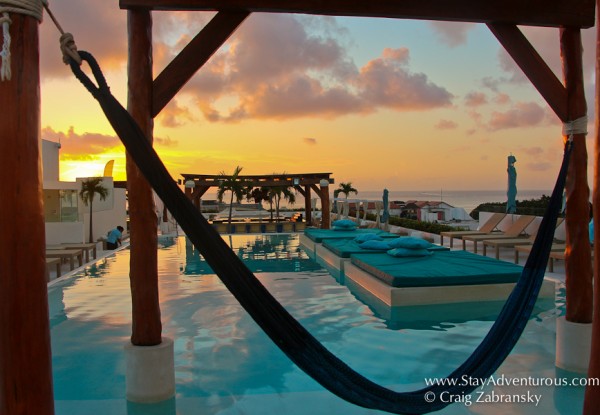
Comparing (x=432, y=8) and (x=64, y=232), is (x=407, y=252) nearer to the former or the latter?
(x=432, y=8)

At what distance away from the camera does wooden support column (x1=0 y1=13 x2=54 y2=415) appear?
5.28 ft

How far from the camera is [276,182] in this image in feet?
60.1

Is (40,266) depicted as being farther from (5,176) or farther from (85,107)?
(85,107)

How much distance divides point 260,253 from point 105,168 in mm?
20285

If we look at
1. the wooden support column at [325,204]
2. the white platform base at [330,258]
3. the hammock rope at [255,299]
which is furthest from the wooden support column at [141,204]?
the wooden support column at [325,204]

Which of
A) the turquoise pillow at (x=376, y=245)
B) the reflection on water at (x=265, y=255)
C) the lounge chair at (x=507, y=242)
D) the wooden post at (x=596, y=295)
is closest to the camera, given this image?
the wooden post at (x=596, y=295)

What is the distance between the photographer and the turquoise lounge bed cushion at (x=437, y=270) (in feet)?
21.7

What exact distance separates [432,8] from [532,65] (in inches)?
38.5

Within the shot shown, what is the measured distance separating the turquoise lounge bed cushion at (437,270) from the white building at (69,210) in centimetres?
814

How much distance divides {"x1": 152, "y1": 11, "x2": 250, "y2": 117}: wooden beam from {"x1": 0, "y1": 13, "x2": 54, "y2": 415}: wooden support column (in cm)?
175

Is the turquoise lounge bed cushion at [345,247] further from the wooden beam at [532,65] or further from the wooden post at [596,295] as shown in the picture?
the wooden post at [596,295]

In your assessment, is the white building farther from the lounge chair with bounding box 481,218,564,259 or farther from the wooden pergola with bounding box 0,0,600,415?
the lounge chair with bounding box 481,218,564,259

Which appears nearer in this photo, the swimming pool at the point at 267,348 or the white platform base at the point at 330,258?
the swimming pool at the point at 267,348

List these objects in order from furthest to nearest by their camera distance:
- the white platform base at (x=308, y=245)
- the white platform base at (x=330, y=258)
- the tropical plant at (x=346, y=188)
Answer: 1. the tropical plant at (x=346, y=188)
2. the white platform base at (x=308, y=245)
3. the white platform base at (x=330, y=258)
